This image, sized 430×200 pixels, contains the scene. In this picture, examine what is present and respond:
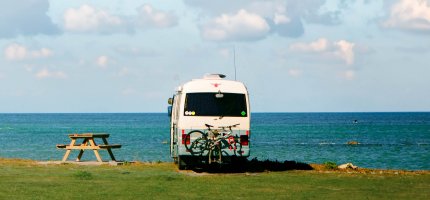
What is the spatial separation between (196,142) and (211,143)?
0.50 metres

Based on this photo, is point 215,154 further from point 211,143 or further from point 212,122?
point 212,122

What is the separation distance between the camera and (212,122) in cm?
2261

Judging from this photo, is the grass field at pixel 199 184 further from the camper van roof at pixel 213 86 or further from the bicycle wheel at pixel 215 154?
the camper van roof at pixel 213 86

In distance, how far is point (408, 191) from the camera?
1734cm

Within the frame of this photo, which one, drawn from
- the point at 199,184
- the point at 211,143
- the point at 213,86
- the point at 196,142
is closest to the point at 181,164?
the point at 196,142

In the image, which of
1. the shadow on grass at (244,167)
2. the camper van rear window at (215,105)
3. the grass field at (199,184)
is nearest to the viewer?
the grass field at (199,184)

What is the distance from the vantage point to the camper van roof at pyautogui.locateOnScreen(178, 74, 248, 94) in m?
22.9

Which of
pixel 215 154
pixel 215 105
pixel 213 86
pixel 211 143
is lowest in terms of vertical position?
pixel 215 154

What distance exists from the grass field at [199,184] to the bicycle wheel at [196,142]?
0.80 metres

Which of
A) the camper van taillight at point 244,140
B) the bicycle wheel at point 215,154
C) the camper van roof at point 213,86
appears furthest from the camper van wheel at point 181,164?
the camper van roof at point 213,86

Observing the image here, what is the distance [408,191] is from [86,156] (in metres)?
32.8

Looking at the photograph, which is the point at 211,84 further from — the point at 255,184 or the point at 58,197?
the point at 58,197

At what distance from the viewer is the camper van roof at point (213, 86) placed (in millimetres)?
22922

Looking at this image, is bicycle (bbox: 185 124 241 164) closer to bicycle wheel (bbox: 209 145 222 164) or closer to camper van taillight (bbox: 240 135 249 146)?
bicycle wheel (bbox: 209 145 222 164)
